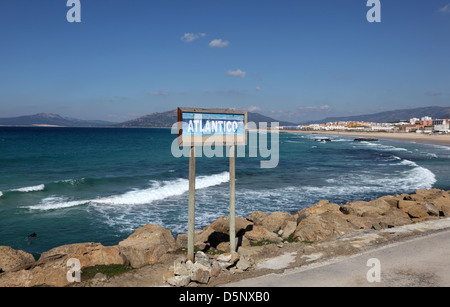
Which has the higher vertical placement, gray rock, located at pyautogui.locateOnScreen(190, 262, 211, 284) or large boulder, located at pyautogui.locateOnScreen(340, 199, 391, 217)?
gray rock, located at pyautogui.locateOnScreen(190, 262, 211, 284)

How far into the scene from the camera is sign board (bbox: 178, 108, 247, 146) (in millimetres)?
7895

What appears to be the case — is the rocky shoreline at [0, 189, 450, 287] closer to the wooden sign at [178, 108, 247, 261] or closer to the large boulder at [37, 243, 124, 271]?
the large boulder at [37, 243, 124, 271]

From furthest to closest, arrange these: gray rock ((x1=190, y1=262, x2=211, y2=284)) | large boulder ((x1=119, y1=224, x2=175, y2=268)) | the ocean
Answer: the ocean
large boulder ((x1=119, y1=224, x2=175, y2=268))
gray rock ((x1=190, y1=262, x2=211, y2=284))

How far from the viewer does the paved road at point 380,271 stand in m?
6.91

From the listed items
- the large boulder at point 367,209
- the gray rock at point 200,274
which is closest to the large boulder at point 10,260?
the gray rock at point 200,274

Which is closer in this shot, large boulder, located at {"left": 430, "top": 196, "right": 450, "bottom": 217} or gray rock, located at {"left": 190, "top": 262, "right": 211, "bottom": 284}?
gray rock, located at {"left": 190, "top": 262, "right": 211, "bottom": 284}

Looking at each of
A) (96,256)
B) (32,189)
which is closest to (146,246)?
(96,256)

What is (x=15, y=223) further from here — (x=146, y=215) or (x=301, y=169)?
(x=301, y=169)

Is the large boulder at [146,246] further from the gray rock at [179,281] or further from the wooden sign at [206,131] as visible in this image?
the gray rock at [179,281]

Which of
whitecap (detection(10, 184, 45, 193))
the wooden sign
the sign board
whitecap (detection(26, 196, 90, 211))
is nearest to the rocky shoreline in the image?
the wooden sign

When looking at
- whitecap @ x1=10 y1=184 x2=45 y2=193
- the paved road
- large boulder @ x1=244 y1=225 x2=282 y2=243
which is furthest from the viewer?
whitecap @ x1=10 y1=184 x2=45 y2=193

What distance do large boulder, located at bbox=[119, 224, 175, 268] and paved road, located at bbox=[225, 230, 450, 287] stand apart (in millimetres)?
2675

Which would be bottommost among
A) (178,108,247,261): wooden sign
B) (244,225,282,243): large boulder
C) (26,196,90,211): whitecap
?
(26,196,90,211): whitecap
